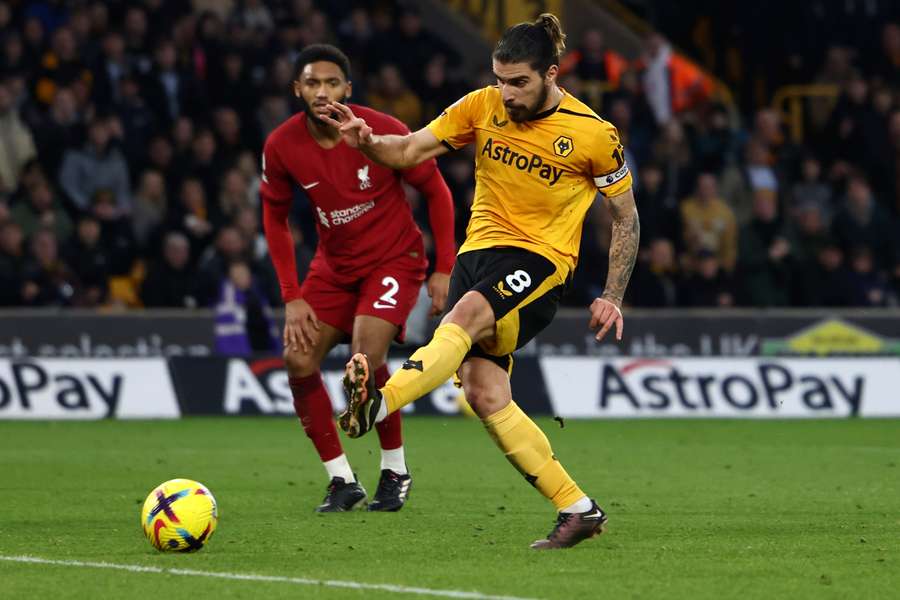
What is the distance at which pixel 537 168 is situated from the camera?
24.2 feet

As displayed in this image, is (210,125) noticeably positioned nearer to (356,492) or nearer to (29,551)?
(356,492)

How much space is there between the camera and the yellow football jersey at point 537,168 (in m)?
7.39

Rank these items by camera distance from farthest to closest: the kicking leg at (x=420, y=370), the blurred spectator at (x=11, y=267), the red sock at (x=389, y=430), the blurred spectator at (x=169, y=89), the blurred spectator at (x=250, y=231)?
the blurred spectator at (x=169, y=89), the blurred spectator at (x=250, y=231), the blurred spectator at (x=11, y=267), the red sock at (x=389, y=430), the kicking leg at (x=420, y=370)

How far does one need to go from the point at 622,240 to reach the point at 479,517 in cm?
183

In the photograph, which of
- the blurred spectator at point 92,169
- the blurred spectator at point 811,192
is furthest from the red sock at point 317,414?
the blurred spectator at point 811,192

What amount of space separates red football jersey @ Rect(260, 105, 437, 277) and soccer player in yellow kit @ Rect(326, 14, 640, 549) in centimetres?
141

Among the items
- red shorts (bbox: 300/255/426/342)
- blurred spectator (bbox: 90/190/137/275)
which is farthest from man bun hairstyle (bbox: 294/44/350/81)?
blurred spectator (bbox: 90/190/137/275)

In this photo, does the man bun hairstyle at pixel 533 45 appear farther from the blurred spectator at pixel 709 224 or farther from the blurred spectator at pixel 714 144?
the blurred spectator at pixel 714 144

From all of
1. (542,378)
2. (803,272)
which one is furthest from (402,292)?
(803,272)

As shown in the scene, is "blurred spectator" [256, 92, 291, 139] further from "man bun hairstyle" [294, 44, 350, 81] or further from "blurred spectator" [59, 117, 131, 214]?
"man bun hairstyle" [294, 44, 350, 81]

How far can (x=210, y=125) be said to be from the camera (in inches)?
727

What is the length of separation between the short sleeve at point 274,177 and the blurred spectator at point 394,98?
10.1 m

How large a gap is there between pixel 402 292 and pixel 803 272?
11.2 m

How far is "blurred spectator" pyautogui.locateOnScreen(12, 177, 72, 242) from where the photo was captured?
1730 centimetres
